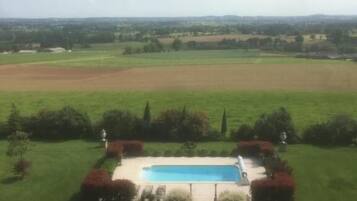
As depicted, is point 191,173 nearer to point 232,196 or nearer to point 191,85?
point 232,196

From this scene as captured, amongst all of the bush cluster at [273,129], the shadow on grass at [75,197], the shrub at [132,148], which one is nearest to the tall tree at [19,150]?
the shadow on grass at [75,197]

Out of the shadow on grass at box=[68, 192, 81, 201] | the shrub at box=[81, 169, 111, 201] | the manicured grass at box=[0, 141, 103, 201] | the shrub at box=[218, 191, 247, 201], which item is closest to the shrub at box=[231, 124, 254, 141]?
the manicured grass at box=[0, 141, 103, 201]

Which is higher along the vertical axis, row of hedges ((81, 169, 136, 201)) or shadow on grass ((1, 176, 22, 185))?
row of hedges ((81, 169, 136, 201))

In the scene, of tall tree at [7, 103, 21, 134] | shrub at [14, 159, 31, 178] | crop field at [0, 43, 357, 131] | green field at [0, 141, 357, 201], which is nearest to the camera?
green field at [0, 141, 357, 201]

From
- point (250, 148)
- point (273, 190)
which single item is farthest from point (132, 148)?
A: point (273, 190)

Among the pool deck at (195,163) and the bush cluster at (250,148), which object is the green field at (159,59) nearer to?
the bush cluster at (250,148)

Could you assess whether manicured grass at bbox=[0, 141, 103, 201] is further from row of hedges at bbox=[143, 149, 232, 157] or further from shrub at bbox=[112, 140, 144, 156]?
row of hedges at bbox=[143, 149, 232, 157]

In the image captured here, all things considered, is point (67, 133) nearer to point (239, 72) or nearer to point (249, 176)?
point (249, 176)

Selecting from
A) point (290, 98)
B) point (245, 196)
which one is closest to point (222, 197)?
point (245, 196)
